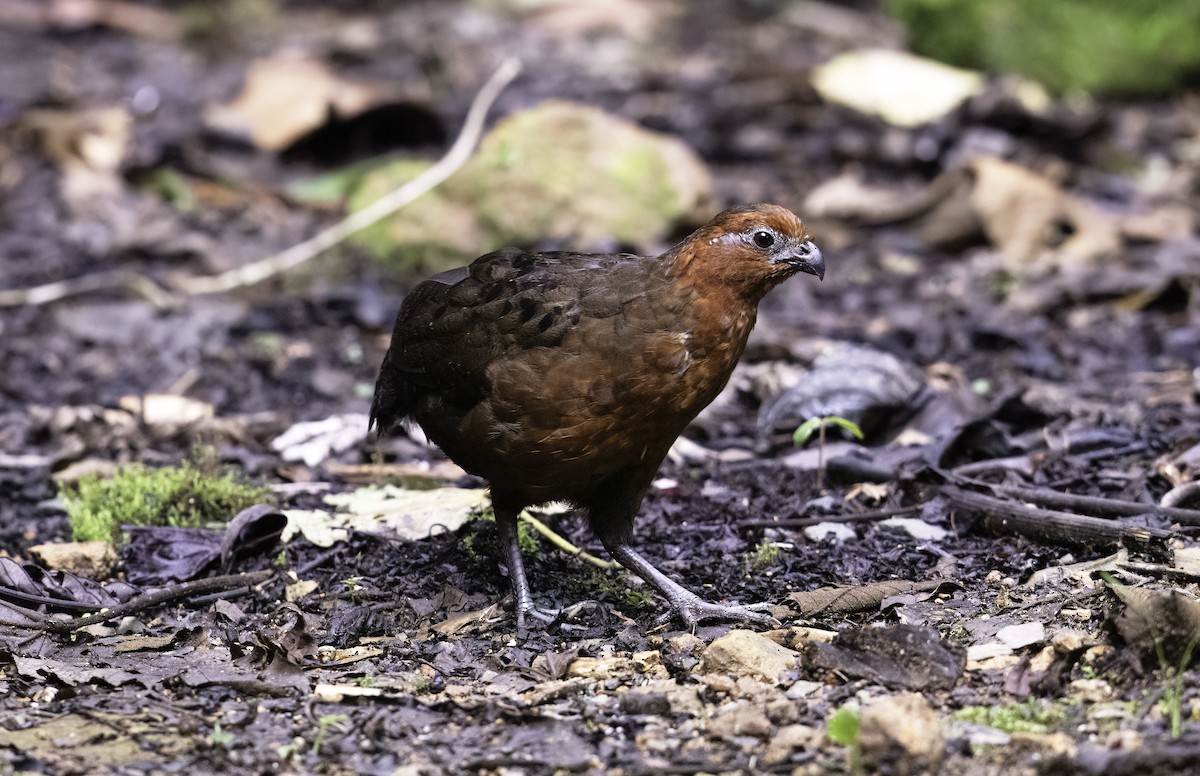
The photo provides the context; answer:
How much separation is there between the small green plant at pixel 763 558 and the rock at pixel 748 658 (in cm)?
90

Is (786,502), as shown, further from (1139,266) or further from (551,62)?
(551,62)

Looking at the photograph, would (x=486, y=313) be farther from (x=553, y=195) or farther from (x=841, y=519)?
(x=553, y=195)

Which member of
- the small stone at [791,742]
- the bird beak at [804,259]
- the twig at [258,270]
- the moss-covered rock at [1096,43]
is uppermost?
the bird beak at [804,259]

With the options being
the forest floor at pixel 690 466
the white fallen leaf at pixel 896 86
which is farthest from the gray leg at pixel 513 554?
the white fallen leaf at pixel 896 86

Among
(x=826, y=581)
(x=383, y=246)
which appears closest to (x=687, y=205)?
(x=383, y=246)

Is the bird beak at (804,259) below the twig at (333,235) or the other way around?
the other way around

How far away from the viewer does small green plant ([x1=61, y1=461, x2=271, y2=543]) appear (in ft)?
17.5

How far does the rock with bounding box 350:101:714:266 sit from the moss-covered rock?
4.42m

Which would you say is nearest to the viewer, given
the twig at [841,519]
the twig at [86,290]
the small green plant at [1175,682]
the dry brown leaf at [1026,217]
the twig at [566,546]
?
the small green plant at [1175,682]

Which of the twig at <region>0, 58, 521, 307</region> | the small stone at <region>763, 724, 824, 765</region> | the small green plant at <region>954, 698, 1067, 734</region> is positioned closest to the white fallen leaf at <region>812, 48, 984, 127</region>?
the twig at <region>0, 58, 521, 307</region>

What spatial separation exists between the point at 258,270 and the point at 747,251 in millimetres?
5278

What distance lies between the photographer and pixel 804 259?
14.2 ft

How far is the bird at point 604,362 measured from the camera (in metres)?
4.21

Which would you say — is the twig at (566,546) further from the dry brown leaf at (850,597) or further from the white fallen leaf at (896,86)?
the white fallen leaf at (896,86)
